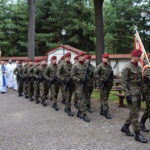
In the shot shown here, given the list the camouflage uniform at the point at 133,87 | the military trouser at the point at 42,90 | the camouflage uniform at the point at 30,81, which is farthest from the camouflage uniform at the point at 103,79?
the camouflage uniform at the point at 30,81

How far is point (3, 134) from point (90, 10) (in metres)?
28.1

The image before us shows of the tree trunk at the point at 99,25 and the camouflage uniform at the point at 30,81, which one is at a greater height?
the tree trunk at the point at 99,25

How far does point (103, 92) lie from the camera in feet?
25.6

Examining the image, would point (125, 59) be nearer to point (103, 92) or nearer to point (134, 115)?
point (103, 92)

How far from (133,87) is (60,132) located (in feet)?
7.46

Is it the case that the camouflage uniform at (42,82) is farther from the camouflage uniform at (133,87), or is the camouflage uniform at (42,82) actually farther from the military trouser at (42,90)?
the camouflage uniform at (133,87)

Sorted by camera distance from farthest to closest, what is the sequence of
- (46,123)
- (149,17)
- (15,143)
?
(149,17), (46,123), (15,143)

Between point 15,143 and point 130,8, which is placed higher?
point 130,8

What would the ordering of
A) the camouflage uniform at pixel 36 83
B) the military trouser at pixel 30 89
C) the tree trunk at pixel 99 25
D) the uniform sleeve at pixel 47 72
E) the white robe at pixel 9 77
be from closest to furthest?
the uniform sleeve at pixel 47 72, the camouflage uniform at pixel 36 83, the military trouser at pixel 30 89, the tree trunk at pixel 99 25, the white robe at pixel 9 77

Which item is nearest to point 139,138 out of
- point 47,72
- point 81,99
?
point 81,99

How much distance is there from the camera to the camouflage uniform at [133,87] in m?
5.43

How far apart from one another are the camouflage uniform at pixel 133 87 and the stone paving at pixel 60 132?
58 cm

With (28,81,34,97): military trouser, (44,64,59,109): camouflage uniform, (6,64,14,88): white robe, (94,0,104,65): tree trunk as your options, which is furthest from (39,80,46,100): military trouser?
(6,64,14,88): white robe

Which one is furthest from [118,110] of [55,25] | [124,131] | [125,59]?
[55,25]
